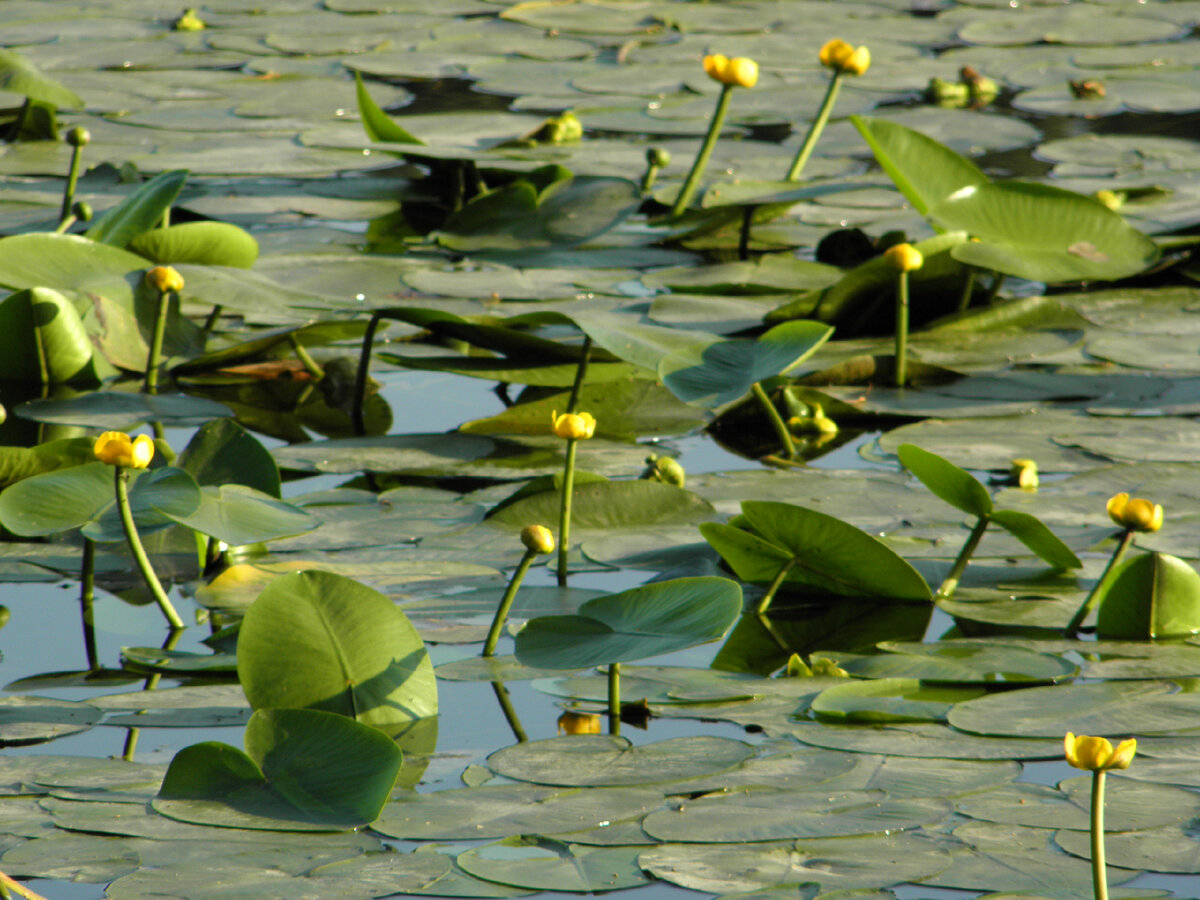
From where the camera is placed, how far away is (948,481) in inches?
56.3

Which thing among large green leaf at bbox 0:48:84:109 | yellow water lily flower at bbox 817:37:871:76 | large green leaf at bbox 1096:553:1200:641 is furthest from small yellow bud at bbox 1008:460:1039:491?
large green leaf at bbox 0:48:84:109

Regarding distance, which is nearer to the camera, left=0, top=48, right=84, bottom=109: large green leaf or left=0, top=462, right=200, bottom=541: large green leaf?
left=0, top=462, right=200, bottom=541: large green leaf

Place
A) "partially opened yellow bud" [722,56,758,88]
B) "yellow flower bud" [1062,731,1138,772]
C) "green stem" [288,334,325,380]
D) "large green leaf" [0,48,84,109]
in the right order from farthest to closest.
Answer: "large green leaf" [0,48,84,109]
"partially opened yellow bud" [722,56,758,88]
"green stem" [288,334,325,380]
"yellow flower bud" [1062,731,1138,772]

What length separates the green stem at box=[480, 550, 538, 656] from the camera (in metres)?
1.26

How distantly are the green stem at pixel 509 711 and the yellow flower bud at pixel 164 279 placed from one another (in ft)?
2.56

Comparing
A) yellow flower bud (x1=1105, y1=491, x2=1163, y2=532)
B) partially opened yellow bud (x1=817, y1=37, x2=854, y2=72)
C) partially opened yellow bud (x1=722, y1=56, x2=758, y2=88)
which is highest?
partially opened yellow bud (x1=817, y1=37, x2=854, y2=72)

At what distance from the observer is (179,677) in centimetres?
128

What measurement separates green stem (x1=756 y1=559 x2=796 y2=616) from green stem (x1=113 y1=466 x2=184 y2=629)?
53 cm

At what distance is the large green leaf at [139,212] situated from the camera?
220cm

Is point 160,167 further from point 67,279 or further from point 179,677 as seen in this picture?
point 179,677

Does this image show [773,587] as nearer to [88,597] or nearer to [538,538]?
[538,538]

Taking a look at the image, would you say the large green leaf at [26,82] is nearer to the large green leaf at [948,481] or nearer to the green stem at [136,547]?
the green stem at [136,547]

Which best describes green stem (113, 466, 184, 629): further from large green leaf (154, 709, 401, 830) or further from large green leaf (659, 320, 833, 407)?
large green leaf (659, 320, 833, 407)

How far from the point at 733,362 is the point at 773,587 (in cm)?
38
